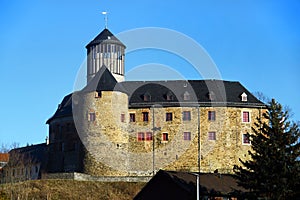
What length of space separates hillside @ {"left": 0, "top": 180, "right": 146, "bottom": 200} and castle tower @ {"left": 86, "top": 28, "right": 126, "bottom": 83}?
43.8 ft

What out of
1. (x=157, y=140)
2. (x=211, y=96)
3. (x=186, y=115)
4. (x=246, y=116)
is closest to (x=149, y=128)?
(x=157, y=140)

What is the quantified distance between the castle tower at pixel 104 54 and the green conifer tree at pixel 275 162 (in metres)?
32.3

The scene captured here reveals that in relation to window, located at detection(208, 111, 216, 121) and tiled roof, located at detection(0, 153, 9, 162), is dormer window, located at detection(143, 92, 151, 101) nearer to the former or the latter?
window, located at detection(208, 111, 216, 121)

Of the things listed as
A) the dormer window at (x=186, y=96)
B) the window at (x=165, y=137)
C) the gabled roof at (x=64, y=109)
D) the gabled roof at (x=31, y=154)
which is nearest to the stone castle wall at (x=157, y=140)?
the window at (x=165, y=137)

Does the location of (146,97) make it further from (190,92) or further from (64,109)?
(64,109)

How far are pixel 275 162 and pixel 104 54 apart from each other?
34.5 meters

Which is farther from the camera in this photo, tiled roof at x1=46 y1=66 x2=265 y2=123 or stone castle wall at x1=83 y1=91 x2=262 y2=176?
tiled roof at x1=46 y1=66 x2=265 y2=123

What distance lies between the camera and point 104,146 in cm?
5553

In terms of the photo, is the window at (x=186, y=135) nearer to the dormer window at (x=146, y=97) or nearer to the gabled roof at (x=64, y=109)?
the dormer window at (x=146, y=97)

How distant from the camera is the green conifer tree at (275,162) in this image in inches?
1231

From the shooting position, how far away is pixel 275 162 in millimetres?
31891

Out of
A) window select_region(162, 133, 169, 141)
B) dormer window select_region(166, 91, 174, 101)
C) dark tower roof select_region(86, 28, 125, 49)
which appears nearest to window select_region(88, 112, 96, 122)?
window select_region(162, 133, 169, 141)

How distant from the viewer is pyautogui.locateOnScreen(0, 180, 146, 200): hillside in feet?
159

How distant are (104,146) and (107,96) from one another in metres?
4.29
